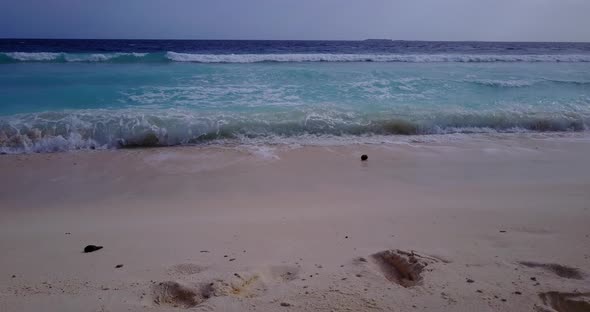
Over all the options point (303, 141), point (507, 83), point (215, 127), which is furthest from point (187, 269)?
point (507, 83)

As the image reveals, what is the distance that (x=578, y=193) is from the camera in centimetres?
440

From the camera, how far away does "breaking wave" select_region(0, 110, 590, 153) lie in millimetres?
6430

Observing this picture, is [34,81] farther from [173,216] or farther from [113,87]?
[173,216]

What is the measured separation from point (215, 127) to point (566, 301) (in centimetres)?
577

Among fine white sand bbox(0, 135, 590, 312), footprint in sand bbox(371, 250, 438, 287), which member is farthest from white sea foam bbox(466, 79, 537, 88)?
footprint in sand bbox(371, 250, 438, 287)

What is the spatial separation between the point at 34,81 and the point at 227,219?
11372 mm

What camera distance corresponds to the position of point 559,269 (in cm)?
261

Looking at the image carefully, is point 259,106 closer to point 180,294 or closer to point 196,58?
point 180,294

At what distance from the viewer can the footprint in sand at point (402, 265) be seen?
8.35ft

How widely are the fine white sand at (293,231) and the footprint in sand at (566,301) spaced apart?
0.01 meters

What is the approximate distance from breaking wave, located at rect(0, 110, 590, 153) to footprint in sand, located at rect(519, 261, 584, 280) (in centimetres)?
457

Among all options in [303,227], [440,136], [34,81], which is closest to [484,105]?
[440,136]

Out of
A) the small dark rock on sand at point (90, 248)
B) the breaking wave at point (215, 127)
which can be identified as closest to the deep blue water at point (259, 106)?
the breaking wave at point (215, 127)

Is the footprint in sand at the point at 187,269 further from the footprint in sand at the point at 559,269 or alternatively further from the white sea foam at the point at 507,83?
the white sea foam at the point at 507,83
